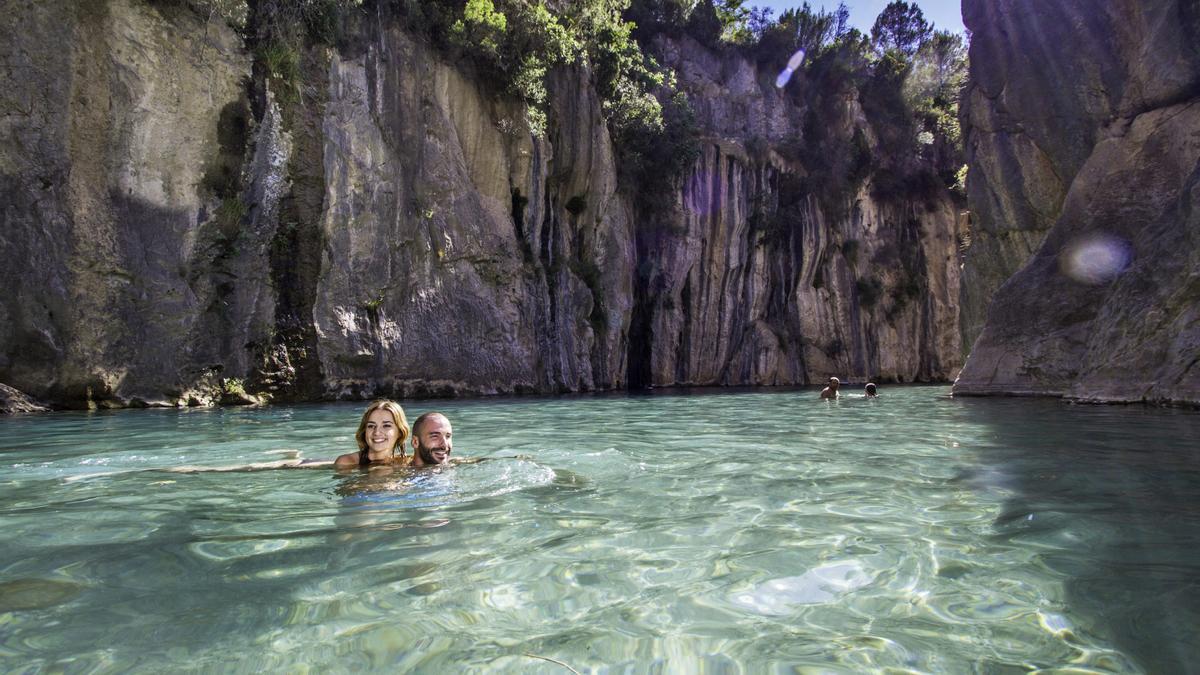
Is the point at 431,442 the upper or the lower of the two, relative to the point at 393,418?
lower

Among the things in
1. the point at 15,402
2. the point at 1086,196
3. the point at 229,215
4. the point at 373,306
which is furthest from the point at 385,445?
the point at 1086,196

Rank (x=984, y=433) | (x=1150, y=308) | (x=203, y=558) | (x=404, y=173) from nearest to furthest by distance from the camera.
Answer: (x=203, y=558) → (x=984, y=433) → (x=1150, y=308) → (x=404, y=173)

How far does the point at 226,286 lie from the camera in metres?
14.1

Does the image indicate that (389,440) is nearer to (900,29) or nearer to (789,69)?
(789,69)

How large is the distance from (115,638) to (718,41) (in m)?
36.7

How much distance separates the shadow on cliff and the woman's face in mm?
3515

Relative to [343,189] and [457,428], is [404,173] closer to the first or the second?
[343,189]

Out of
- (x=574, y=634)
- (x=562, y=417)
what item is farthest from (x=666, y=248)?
(x=574, y=634)

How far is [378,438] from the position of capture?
4.70m

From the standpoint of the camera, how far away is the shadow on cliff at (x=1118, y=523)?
1.95 metres

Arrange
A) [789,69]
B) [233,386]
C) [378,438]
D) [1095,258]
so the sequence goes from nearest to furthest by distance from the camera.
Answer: [378,438], [1095,258], [233,386], [789,69]

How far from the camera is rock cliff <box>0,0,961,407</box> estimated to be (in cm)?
1216

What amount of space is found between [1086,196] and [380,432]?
14.2 metres

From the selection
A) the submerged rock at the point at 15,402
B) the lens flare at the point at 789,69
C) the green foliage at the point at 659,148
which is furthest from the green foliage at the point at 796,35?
the submerged rock at the point at 15,402
